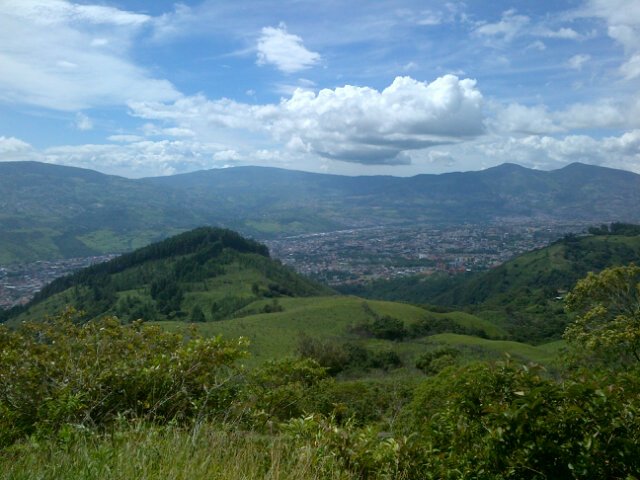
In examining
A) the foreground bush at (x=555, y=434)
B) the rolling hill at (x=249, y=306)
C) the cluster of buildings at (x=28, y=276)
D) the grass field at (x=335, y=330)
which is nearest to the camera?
the foreground bush at (x=555, y=434)

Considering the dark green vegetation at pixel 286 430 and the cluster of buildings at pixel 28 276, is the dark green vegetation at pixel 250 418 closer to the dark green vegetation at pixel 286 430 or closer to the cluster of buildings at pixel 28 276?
the dark green vegetation at pixel 286 430

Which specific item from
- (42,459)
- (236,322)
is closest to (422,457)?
(42,459)

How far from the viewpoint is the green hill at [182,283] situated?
93250 millimetres

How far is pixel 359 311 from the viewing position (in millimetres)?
76938

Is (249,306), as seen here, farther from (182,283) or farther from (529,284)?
(529,284)

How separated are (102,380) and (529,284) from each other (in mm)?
126123

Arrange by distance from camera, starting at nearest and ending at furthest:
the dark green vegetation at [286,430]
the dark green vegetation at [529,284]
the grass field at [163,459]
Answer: the dark green vegetation at [286,430] < the grass field at [163,459] < the dark green vegetation at [529,284]

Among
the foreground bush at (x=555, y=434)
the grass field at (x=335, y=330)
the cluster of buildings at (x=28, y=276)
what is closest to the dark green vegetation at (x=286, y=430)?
the foreground bush at (x=555, y=434)

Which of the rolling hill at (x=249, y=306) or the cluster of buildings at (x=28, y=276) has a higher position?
the rolling hill at (x=249, y=306)

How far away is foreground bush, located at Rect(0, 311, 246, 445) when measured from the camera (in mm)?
6664

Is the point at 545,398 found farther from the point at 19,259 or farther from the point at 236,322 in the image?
the point at 19,259

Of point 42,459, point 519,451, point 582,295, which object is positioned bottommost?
point 582,295

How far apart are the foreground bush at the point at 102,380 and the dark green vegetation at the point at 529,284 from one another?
8493cm

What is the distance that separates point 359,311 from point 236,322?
20.5 m
